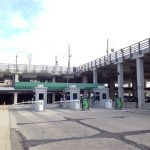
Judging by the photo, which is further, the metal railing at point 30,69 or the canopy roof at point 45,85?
the metal railing at point 30,69

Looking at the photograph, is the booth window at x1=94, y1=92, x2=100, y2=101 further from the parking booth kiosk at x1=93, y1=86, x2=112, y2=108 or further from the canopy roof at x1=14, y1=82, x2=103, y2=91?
the canopy roof at x1=14, y1=82, x2=103, y2=91

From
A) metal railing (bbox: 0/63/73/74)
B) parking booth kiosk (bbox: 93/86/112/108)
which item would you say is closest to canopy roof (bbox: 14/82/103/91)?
parking booth kiosk (bbox: 93/86/112/108)

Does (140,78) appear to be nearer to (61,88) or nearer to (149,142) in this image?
(61,88)

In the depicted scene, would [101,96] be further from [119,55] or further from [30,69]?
[30,69]

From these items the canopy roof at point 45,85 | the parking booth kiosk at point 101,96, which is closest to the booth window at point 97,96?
the parking booth kiosk at point 101,96

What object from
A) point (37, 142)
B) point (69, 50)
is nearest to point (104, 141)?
point (37, 142)

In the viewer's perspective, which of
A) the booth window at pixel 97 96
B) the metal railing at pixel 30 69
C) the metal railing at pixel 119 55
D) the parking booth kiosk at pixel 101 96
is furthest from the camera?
the metal railing at pixel 30 69

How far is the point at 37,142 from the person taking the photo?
1070 centimetres

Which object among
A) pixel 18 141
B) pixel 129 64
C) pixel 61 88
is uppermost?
pixel 129 64

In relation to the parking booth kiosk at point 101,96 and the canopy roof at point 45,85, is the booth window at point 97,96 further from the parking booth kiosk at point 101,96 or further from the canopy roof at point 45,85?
the canopy roof at point 45,85

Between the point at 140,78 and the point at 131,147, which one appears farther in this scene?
the point at 140,78

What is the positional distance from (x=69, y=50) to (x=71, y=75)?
20757mm

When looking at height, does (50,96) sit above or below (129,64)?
below

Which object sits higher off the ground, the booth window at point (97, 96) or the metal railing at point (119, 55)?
the metal railing at point (119, 55)
